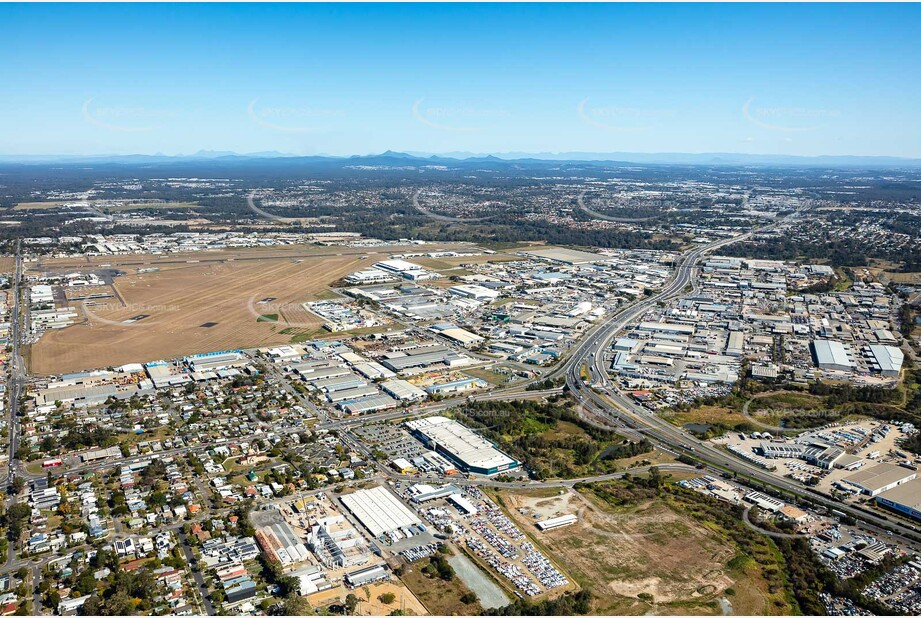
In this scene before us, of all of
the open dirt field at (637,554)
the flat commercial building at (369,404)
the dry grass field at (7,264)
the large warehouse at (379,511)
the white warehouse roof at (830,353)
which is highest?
the dry grass field at (7,264)

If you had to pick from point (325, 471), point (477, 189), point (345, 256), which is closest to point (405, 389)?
point (325, 471)

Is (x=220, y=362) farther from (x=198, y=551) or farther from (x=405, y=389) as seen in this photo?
(x=198, y=551)

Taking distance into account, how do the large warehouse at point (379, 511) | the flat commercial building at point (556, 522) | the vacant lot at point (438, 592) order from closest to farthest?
the vacant lot at point (438, 592)
the large warehouse at point (379, 511)
the flat commercial building at point (556, 522)

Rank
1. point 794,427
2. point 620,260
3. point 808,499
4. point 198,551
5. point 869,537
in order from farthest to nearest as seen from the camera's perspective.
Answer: point 620,260 → point 794,427 → point 808,499 → point 869,537 → point 198,551

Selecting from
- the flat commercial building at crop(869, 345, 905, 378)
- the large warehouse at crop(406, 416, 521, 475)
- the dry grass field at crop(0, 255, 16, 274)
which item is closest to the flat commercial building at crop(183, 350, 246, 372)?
the large warehouse at crop(406, 416, 521, 475)

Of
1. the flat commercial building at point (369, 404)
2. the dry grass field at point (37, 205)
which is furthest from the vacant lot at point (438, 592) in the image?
the dry grass field at point (37, 205)

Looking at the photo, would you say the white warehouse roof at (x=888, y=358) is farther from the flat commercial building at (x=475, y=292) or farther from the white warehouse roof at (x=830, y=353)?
the flat commercial building at (x=475, y=292)
